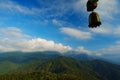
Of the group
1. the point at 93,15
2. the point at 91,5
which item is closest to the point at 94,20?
the point at 93,15

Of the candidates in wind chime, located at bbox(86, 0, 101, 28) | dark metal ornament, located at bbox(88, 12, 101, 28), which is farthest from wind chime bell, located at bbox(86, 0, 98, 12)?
dark metal ornament, located at bbox(88, 12, 101, 28)

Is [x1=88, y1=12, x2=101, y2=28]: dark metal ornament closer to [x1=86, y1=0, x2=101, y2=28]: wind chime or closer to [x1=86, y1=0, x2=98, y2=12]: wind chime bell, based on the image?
[x1=86, y1=0, x2=101, y2=28]: wind chime

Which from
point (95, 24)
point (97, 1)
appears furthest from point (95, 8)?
point (95, 24)

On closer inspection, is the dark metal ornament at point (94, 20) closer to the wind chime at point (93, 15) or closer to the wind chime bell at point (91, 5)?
the wind chime at point (93, 15)

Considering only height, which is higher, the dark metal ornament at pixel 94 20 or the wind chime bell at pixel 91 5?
the wind chime bell at pixel 91 5

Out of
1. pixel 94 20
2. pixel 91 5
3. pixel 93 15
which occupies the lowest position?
pixel 94 20

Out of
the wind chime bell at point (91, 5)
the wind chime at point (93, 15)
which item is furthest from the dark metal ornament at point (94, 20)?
the wind chime bell at point (91, 5)

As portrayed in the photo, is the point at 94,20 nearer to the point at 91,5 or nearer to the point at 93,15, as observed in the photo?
the point at 93,15

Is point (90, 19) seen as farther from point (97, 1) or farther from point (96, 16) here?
point (97, 1)

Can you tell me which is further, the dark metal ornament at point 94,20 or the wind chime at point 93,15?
the dark metal ornament at point 94,20
